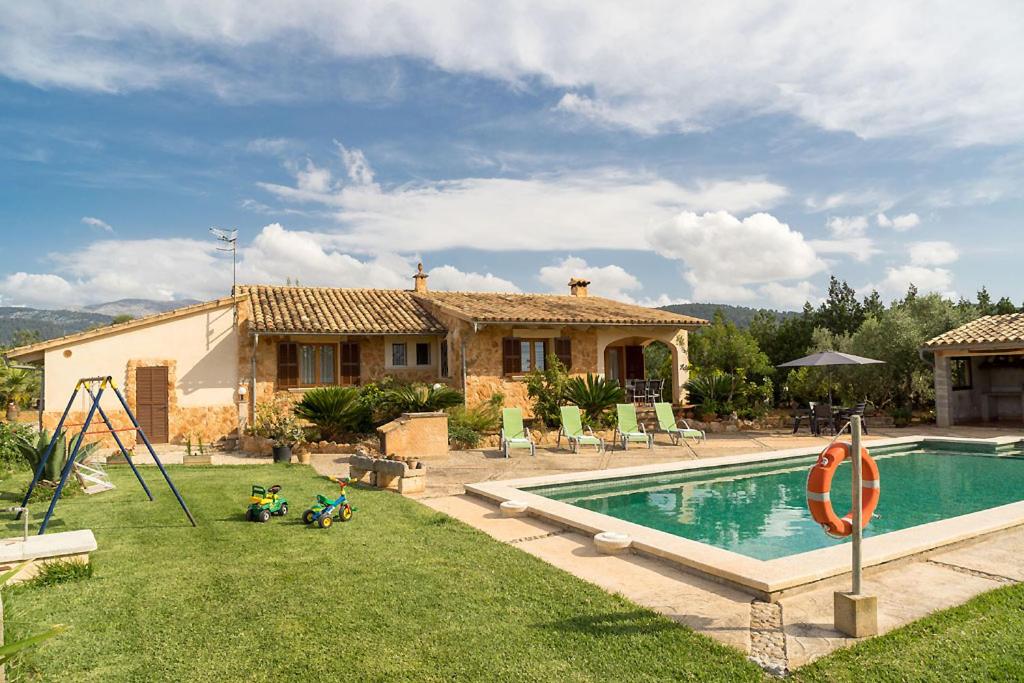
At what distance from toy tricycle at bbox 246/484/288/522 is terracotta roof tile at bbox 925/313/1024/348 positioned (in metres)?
18.9

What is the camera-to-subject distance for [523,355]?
20328mm

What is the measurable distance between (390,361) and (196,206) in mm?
11659

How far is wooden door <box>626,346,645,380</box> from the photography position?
2578cm

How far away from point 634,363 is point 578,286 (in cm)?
438

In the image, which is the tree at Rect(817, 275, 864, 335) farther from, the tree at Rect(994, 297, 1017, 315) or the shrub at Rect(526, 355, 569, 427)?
the shrub at Rect(526, 355, 569, 427)

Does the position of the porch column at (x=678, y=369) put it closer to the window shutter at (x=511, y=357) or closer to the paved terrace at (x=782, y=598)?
the window shutter at (x=511, y=357)

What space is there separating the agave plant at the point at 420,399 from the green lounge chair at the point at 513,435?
261 cm

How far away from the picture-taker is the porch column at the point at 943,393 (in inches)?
762

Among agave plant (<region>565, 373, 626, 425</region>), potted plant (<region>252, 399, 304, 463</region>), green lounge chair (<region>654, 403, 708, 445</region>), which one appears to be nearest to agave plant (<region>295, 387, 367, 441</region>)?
potted plant (<region>252, 399, 304, 463</region>)

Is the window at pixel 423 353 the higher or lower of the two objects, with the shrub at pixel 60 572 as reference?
higher

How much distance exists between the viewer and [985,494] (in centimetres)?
1046

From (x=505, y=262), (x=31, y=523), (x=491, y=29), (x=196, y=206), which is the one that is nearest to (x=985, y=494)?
(x=491, y=29)

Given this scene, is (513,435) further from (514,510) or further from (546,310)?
(546,310)

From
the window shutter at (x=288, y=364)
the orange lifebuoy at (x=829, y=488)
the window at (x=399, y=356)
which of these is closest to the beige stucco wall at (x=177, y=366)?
the window shutter at (x=288, y=364)
